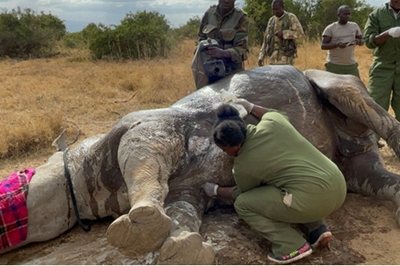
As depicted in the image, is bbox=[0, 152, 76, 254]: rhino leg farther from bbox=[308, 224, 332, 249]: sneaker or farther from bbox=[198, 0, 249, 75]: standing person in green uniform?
bbox=[198, 0, 249, 75]: standing person in green uniform

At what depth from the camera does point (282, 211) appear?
8.79 feet

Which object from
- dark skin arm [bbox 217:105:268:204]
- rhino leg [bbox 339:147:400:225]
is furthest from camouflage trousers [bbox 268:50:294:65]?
dark skin arm [bbox 217:105:268:204]

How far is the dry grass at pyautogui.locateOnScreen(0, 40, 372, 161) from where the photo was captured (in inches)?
247

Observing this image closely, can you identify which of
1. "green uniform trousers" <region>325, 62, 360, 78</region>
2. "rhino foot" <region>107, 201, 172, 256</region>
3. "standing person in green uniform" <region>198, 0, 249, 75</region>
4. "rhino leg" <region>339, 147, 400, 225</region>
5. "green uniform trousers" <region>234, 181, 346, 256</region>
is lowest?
"rhino leg" <region>339, 147, 400, 225</region>

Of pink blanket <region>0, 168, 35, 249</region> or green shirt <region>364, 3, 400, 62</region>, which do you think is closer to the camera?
pink blanket <region>0, 168, 35, 249</region>

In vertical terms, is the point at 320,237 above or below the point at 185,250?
below

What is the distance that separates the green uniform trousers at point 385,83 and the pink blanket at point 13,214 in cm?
425

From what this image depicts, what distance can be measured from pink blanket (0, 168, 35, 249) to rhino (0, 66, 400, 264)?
5 centimetres

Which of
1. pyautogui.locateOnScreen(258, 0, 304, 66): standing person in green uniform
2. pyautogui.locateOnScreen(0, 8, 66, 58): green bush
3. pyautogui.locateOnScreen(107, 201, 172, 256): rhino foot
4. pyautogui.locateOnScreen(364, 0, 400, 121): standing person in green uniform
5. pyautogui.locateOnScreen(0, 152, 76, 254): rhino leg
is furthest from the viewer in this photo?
pyautogui.locateOnScreen(0, 8, 66, 58): green bush

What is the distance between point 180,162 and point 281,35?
4.32 meters

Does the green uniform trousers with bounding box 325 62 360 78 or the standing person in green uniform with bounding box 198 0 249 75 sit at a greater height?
the standing person in green uniform with bounding box 198 0 249 75

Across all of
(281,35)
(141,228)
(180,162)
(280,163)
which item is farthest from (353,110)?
(281,35)

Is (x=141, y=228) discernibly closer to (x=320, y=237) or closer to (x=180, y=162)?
(x=180, y=162)

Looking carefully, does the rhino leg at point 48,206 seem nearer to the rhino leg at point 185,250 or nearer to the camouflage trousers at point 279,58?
the rhino leg at point 185,250
